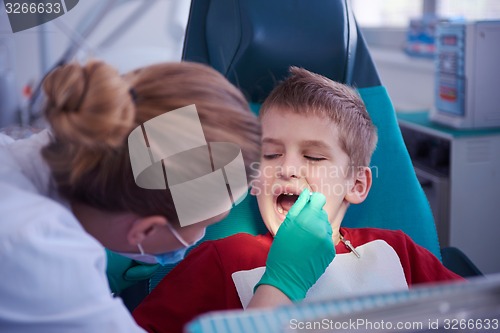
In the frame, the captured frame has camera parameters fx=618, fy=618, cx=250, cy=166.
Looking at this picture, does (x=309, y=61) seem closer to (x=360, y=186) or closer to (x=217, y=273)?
(x=360, y=186)

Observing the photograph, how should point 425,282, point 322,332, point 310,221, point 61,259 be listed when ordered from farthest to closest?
point 425,282 < point 310,221 < point 61,259 < point 322,332

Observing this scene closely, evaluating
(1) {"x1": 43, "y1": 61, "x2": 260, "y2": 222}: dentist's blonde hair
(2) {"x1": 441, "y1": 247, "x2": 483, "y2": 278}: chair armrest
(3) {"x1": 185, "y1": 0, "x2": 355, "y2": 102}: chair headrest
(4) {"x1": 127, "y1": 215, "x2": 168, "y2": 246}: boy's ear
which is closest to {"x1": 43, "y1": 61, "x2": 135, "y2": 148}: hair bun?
(1) {"x1": 43, "y1": 61, "x2": 260, "y2": 222}: dentist's blonde hair

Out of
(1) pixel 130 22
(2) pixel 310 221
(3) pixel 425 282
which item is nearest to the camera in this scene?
(2) pixel 310 221

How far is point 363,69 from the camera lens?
56.6 inches

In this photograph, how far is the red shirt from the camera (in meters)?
1.12

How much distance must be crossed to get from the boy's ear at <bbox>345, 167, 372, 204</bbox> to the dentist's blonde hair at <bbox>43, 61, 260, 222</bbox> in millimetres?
496

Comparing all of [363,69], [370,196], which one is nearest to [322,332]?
[370,196]

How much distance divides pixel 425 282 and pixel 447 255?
0.24 meters

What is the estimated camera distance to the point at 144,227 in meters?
0.84

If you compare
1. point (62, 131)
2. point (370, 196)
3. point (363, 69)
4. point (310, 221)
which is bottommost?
point (370, 196)

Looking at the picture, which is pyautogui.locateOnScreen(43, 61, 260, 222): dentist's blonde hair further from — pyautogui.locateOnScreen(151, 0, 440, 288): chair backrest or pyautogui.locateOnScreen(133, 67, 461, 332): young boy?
pyautogui.locateOnScreen(151, 0, 440, 288): chair backrest

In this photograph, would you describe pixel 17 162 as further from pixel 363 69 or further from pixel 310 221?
pixel 363 69

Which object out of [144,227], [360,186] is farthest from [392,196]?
[144,227]

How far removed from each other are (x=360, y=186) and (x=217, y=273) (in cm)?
36
